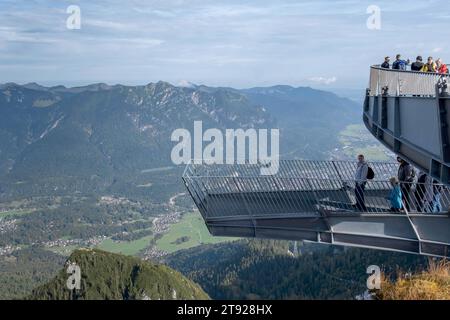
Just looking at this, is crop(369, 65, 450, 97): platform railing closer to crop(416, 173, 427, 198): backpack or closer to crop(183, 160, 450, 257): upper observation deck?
crop(416, 173, 427, 198): backpack

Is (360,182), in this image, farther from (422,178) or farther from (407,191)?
(422,178)

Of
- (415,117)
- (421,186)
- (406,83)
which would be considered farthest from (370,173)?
(406,83)

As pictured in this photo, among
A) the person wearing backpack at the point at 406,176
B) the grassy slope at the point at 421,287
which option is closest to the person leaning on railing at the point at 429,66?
the person wearing backpack at the point at 406,176

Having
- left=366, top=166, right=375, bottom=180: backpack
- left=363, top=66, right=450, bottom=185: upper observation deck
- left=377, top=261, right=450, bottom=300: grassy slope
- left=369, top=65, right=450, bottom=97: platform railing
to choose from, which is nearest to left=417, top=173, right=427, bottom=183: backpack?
left=363, top=66, right=450, bottom=185: upper observation deck

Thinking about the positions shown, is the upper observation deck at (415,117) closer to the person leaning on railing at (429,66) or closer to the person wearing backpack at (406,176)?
the person wearing backpack at (406,176)

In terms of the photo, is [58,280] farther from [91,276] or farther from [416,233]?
[416,233]
